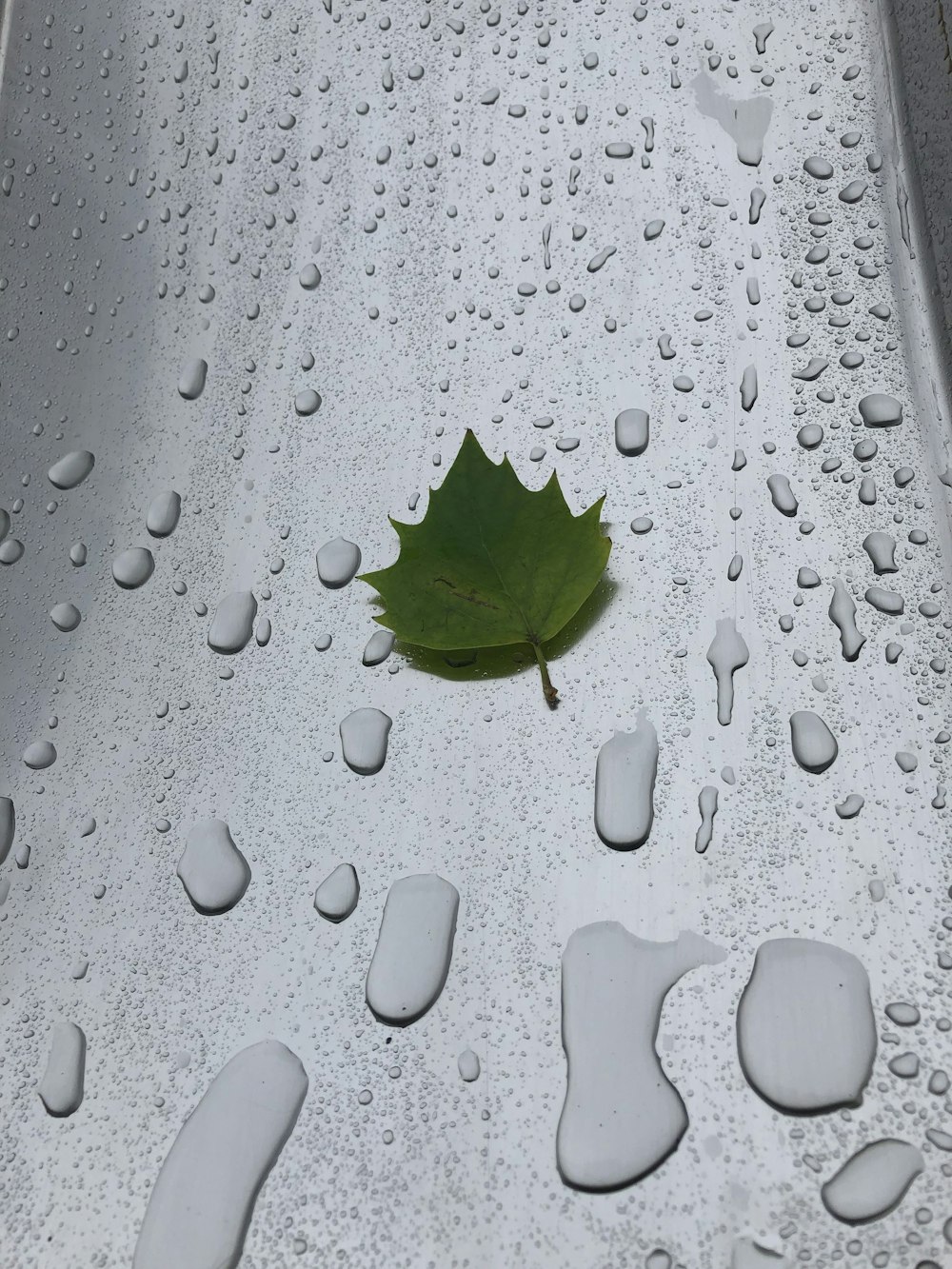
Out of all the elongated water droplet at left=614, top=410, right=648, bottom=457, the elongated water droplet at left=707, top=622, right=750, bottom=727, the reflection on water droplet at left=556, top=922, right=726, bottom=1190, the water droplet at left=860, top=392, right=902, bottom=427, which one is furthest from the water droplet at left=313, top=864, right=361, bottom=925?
the water droplet at left=860, top=392, right=902, bottom=427

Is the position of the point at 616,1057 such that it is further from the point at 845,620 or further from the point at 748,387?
the point at 748,387

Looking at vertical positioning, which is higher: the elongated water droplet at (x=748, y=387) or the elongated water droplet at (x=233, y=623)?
the elongated water droplet at (x=748, y=387)

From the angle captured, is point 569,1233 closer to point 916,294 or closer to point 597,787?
point 597,787

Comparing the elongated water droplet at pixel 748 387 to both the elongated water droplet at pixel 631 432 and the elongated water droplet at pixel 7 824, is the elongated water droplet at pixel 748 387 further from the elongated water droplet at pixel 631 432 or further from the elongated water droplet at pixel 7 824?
the elongated water droplet at pixel 7 824

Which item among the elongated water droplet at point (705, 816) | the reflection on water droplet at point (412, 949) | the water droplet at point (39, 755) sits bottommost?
the water droplet at point (39, 755)

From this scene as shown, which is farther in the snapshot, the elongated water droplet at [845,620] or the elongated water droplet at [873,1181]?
the elongated water droplet at [845,620]

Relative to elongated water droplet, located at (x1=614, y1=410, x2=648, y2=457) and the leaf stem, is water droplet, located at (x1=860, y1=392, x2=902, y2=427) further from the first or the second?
the leaf stem

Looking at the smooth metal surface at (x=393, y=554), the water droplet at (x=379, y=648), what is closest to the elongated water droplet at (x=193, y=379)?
the smooth metal surface at (x=393, y=554)
